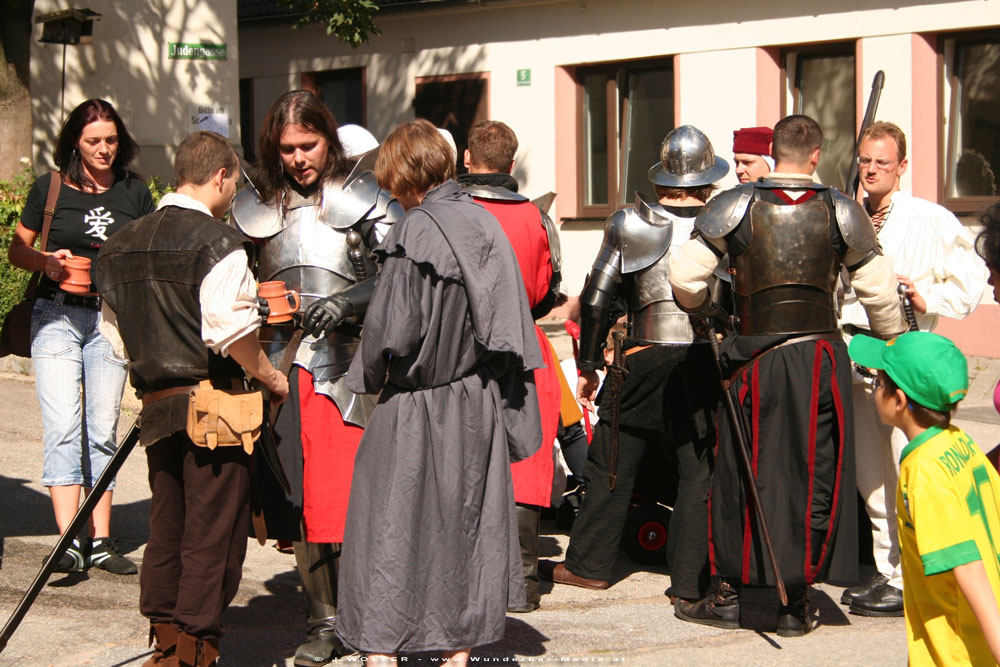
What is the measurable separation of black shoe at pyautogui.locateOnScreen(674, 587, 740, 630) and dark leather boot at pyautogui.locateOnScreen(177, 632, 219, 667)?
77.4 inches

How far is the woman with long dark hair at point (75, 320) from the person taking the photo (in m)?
5.10

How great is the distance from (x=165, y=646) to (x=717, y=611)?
7.04 feet

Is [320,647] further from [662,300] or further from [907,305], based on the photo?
[907,305]

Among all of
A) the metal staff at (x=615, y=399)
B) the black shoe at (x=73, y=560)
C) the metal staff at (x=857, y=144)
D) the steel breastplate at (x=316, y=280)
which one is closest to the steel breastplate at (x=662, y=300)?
the metal staff at (x=615, y=399)

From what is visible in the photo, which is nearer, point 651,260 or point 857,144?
point 651,260

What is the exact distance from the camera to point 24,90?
10.3 metres

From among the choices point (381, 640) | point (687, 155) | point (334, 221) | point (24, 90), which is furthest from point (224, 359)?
point (24, 90)

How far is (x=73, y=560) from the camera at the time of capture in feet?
16.8

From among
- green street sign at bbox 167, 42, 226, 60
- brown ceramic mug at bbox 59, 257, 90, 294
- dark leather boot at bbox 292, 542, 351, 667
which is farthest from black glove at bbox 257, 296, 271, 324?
green street sign at bbox 167, 42, 226, 60

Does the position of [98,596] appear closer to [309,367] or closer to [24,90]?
[309,367]

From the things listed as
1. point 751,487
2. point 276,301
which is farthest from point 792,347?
point 276,301

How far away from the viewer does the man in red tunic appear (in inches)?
196

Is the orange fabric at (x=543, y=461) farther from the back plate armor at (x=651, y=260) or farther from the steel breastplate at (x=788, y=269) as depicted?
the steel breastplate at (x=788, y=269)

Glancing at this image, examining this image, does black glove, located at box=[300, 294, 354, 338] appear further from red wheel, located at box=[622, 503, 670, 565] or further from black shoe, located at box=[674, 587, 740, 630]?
red wheel, located at box=[622, 503, 670, 565]
